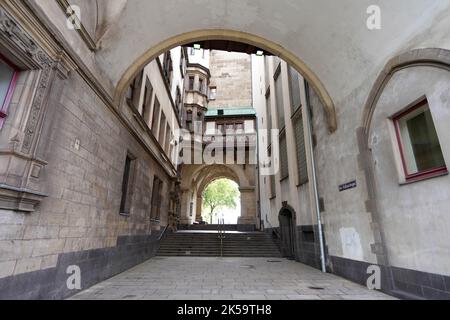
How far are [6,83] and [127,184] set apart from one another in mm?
4579

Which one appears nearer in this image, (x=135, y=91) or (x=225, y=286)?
(x=225, y=286)

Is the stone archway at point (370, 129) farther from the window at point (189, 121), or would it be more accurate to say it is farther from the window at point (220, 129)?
the window at point (189, 121)

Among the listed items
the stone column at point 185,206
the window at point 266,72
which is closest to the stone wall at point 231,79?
the window at point 266,72

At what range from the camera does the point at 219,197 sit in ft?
130

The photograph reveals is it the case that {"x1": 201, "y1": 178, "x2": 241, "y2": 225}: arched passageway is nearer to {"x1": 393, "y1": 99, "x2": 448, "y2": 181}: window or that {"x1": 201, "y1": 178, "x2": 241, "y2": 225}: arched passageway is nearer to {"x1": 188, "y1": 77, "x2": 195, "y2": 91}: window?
{"x1": 188, "y1": 77, "x2": 195, "y2": 91}: window

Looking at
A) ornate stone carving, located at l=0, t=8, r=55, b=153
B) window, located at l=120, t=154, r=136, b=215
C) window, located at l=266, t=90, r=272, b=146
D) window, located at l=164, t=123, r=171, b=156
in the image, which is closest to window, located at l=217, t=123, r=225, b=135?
window, located at l=266, t=90, r=272, b=146

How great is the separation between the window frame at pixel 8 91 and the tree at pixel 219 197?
35733 millimetres

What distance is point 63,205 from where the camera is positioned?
4109 millimetres

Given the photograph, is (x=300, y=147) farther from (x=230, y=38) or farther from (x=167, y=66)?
(x=167, y=66)

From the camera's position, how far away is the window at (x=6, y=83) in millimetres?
3205

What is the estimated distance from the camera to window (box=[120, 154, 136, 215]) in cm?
729

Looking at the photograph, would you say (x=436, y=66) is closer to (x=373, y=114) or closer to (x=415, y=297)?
(x=373, y=114)

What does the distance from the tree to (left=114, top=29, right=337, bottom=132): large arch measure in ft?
107

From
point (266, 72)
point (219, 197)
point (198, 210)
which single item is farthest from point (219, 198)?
point (266, 72)
